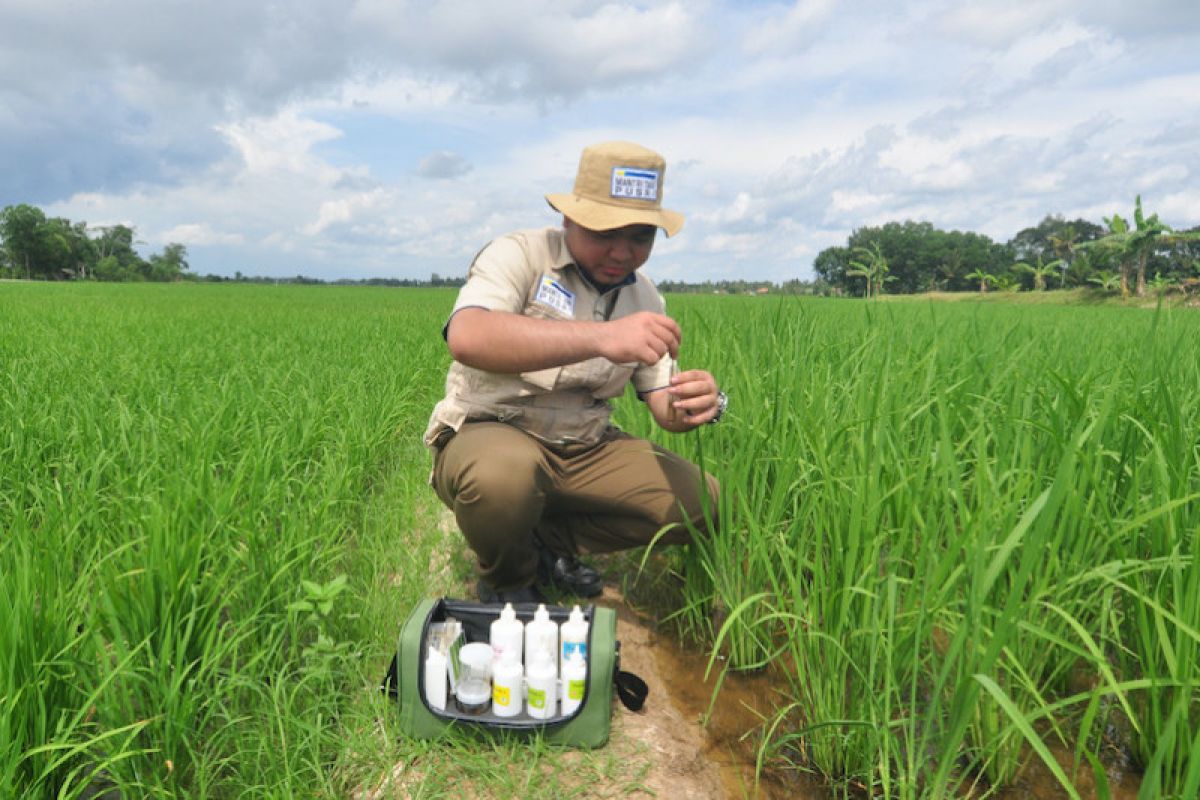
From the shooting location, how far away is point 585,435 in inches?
90.2

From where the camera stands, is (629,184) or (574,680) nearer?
(574,680)

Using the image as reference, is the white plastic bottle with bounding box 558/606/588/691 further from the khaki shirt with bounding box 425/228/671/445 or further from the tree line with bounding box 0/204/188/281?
the tree line with bounding box 0/204/188/281

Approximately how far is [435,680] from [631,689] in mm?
449

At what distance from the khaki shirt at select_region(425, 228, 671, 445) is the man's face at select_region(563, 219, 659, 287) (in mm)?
89

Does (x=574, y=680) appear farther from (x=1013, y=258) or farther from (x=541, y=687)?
(x=1013, y=258)

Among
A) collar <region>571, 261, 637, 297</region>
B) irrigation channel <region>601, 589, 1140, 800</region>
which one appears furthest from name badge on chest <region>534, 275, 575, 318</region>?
irrigation channel <region>601, 589, 1140, 800</region>

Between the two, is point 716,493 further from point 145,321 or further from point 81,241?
point 81,241

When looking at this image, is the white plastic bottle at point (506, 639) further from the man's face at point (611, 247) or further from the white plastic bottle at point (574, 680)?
the man's face at point (611, 247)

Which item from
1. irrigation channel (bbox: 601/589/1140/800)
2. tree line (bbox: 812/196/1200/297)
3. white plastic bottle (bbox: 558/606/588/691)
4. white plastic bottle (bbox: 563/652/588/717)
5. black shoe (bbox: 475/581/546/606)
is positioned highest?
tree line (bbox: 812/196/1200/297)

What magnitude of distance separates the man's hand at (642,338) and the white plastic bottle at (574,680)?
2.24ft

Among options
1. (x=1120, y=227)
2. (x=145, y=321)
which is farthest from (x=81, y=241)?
(x=1120, y=227)

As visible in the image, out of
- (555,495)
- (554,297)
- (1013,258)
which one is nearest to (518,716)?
(555,495)

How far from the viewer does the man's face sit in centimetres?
195

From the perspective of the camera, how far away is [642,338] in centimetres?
168
